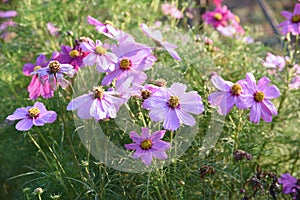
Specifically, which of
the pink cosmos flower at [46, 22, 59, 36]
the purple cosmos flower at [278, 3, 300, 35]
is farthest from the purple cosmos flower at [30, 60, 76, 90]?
the pink cosmos flower at [46, 22, 59, 36]

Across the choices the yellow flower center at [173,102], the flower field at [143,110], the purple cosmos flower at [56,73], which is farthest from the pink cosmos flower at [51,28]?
the yellow flower center at [173,102]

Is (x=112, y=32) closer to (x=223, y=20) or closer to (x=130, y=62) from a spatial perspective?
(x=130, y=62)

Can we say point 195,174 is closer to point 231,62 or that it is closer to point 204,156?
point 204,156

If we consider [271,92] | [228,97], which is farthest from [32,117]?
[271,92]

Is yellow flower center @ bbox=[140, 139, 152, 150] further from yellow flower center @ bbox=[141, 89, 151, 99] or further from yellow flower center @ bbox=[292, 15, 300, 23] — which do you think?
yellow flower center @ bbox=[292, 15, 300, 23]

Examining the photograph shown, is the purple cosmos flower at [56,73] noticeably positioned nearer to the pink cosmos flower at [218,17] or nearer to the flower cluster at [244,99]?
the flower cluster at [244,99]

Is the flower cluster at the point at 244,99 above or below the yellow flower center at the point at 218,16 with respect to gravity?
above
